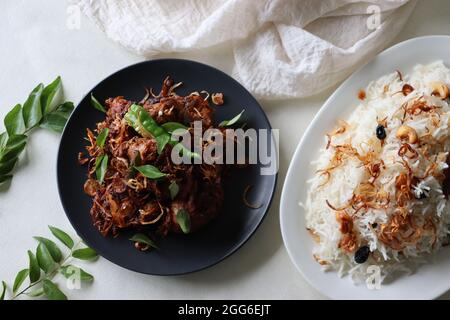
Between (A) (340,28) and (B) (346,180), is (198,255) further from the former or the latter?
(A) (340,28)

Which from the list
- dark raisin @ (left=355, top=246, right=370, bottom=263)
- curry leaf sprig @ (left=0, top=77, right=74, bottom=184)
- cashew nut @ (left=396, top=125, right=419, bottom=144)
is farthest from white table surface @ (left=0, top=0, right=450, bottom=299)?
cashew nut @ (left=396, top=125, right=419, bottom=144)

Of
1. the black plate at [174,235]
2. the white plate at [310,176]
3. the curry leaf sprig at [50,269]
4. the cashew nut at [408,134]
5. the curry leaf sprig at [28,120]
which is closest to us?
the cashew nut at [408,134]

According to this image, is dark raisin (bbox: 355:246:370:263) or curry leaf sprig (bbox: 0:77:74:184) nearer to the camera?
dark raisin (bbox: 355:246:370:263)

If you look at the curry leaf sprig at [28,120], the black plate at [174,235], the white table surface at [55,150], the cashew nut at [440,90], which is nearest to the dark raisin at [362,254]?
the white table surface at [55,150]

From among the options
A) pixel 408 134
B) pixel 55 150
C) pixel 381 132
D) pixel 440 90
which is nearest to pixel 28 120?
pixel 55 150

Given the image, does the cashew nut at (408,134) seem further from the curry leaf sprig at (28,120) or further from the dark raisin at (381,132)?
the curry leaf sprig at (28,120)

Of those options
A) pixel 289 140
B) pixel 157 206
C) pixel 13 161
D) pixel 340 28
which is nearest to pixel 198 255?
pixel 157 206

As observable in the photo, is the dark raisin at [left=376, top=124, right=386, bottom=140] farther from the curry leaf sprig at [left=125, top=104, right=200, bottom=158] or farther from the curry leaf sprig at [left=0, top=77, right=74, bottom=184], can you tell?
the curry leaf sprig at [left=0, top=77, right=74, bottom=184]
